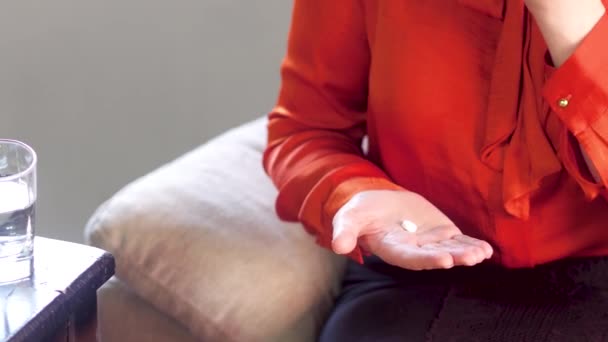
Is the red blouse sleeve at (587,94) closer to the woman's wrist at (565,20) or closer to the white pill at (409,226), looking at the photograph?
the woman's wrist at (565,20)

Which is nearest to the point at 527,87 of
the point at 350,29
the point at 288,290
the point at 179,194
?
the point at 350,29

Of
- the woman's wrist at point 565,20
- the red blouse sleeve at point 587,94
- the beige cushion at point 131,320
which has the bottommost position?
the beige cushion at point 131,320

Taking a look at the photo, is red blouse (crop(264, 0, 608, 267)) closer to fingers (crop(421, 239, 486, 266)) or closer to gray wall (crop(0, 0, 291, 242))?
fingers (crop(421, 239, 486, 266))

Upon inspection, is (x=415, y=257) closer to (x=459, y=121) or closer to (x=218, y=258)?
(x=459, y=121)

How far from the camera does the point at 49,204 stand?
1607 mm

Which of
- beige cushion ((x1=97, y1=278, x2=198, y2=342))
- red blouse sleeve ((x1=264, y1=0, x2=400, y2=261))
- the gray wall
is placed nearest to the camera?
red blouse sleeve ((x1=264, y1=0, x2=400, y2=261))

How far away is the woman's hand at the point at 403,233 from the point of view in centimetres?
72

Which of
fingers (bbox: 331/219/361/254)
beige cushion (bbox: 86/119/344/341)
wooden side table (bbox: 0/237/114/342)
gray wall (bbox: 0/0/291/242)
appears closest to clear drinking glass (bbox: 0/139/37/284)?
wooden side table (bbox: 0/237/114/342)

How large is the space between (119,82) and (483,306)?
96cm

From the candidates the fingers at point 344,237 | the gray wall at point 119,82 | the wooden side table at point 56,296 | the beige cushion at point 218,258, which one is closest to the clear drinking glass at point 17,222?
the wooden side table at point 56,296

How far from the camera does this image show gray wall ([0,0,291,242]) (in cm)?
151

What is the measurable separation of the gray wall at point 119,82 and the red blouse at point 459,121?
0.62 meters

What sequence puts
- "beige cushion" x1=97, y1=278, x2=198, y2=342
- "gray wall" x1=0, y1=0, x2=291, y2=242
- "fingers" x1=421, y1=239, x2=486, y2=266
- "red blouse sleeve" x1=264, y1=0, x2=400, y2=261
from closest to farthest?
"fingers" x1=421, y1=239, x2=486, y2=266
"red blouse sleeve" x1=264, y1=0, x2=400, y2=261
"beige cushion" x1=97, y1=278, x2=198, y2=342
"gray wall" x1=0, y1=0, x2=291, y2=242

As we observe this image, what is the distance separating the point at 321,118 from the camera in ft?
3.21
